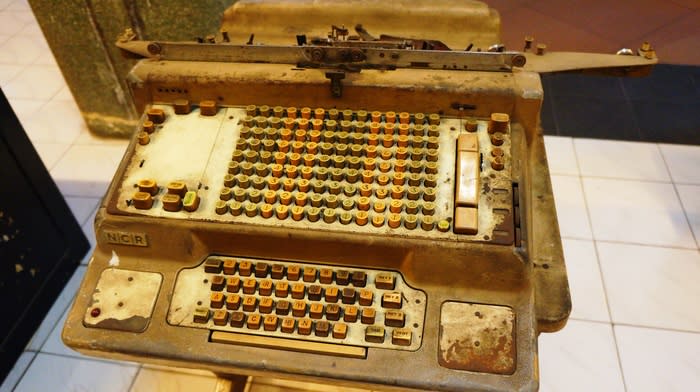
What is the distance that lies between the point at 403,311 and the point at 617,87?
2.92 metres

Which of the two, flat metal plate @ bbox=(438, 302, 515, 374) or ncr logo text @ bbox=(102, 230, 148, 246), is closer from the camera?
flat metal plate @ bbox=(438, 302, 515, 374)

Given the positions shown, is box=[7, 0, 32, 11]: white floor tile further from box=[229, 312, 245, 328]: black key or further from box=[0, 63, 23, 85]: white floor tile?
box=[229, 312, 245, 328]: black key

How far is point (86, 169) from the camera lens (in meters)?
3.25

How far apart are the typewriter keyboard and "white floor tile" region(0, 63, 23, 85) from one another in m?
3.40

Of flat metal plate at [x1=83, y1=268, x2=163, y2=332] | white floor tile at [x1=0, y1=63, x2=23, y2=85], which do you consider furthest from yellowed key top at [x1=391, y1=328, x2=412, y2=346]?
white floor tile at [x1=0, y1=63, x2=23, y2=85]

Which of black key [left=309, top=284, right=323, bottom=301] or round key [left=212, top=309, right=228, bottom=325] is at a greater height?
round key [left=212, top=309, right=228, bottom=325]

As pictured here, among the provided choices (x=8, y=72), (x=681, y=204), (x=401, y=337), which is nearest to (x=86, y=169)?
(x=8, y=72)

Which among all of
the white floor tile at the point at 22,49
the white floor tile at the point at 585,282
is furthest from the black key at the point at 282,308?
the white floor tile at the point at 22,49

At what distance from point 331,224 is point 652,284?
1.81 meters

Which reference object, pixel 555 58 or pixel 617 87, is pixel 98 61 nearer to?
pixel 555 58

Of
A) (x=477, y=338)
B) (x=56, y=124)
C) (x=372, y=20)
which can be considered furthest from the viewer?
(x=56, y=124)

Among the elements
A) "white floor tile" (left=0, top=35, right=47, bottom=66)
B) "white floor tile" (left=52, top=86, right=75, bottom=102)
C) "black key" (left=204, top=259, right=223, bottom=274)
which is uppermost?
"white floor tile" (left=0, top=35, right=47, bottom=66)

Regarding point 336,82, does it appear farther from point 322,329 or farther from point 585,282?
point 585,282

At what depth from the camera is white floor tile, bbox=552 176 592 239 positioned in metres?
2.75
